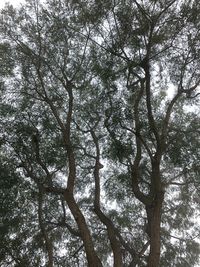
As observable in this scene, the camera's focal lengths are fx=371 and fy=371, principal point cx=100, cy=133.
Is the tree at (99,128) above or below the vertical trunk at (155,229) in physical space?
above

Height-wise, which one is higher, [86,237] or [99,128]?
[99,128]

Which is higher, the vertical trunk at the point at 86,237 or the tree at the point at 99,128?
the tree at the point at 99,128

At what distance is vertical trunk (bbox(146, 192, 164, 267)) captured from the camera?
7400 mm

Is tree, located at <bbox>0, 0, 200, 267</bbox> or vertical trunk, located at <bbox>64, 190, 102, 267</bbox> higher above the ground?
tree, located at <bbox>0, 0, 200, 267</bbox>

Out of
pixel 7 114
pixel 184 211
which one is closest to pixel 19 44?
pixel 7 114

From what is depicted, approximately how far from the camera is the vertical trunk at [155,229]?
7.40 m

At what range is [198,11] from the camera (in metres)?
9.27

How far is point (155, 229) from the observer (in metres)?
7.75

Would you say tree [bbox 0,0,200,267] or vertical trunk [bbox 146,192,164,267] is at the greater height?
tree [bbox 0,0,200,267]

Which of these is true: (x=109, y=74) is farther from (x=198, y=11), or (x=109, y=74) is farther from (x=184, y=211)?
(x=184, y=211)

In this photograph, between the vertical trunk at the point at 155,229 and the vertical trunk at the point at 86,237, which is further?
the vertical trunk at the point at 86,237

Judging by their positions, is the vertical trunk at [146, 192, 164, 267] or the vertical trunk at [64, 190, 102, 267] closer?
the vertical trunk at [146, 192, 164, 267]

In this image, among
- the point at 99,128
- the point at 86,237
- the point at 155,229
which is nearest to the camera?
the point at 155,229

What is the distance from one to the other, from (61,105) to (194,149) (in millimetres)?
4392
